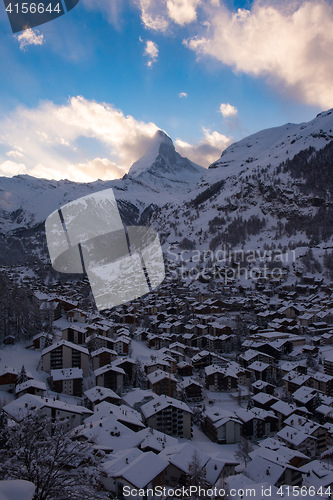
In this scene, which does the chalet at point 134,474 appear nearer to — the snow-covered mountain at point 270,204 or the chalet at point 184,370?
the chalet at point 184,370

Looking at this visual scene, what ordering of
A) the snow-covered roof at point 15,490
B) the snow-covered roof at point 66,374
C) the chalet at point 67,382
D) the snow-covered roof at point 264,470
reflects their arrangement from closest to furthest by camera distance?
the snow-covered roof at point 15,490 < the snow-covered roof at point 264,470 < the chalet at point 67,382 < the snow-covered roof at point 66,374

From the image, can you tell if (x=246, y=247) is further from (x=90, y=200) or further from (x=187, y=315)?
(x=90, y=200)

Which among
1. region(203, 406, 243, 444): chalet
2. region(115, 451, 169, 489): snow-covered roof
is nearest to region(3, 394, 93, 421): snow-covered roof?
region(115, 451, 169, 489): snow-covered roof

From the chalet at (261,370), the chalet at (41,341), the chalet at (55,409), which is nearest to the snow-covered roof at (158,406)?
the chalet at (55,409)

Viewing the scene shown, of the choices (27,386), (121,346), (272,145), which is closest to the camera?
(27,386)

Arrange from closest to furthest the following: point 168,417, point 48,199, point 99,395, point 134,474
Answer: point 134,474 < point 168,417 < point 99,395 < point 48,199

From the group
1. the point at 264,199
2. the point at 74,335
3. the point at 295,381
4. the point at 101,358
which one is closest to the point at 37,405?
the point at 101,358

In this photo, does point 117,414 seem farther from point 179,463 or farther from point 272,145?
point 272,145

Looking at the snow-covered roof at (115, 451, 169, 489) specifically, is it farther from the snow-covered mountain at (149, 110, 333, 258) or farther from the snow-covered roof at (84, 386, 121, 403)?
the snow-covered mountain at (149, 110, 333, 258)
